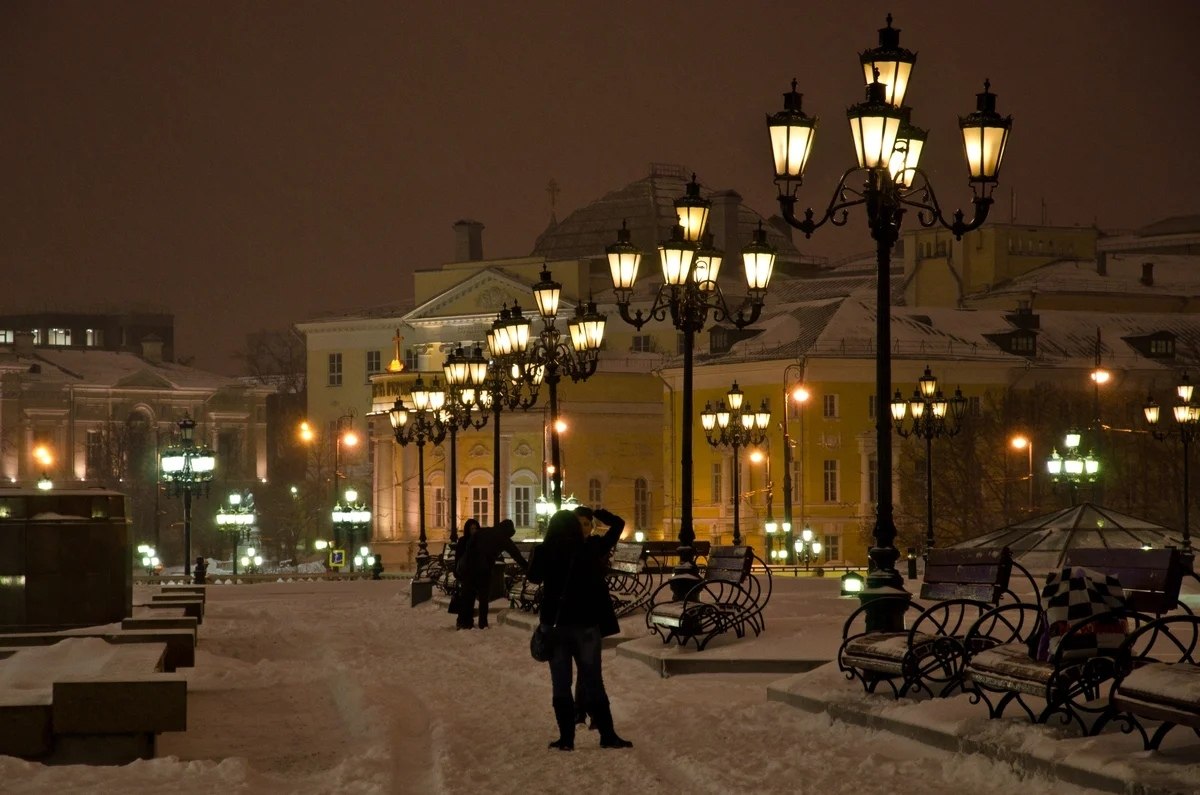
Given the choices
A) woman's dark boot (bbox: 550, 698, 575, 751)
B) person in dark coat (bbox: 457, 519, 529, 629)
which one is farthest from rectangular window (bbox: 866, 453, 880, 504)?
woman's dark boot (bbox: 550, 698, 575, 751)

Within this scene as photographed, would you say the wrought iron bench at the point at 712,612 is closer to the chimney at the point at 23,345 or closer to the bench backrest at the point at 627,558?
the bench backrest at the point at 627,558

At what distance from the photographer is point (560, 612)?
1424cm

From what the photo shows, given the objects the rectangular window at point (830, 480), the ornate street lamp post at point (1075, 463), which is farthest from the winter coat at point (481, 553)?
the rectangular window at point (830, 480)

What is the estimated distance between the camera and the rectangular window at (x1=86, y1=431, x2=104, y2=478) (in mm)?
102188

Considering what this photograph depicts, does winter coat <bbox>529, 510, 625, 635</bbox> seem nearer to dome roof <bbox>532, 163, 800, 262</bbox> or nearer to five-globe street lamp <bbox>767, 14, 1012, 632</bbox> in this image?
five-globe street lamp <bbox>767, 14, 1012, 632</bbox>

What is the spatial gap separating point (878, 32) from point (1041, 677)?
6.56 m

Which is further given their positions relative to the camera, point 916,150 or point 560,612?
point 916,150

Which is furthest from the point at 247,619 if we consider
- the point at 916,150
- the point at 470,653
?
the point at 916,150

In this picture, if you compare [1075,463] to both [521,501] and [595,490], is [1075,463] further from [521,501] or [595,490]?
[521,501]

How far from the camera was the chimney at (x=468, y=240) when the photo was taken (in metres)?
104

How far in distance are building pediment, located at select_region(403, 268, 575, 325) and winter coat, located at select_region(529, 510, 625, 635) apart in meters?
77.0

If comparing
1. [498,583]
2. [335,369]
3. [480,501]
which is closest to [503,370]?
[498,583]

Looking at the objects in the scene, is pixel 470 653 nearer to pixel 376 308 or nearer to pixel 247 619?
pixel 247 619

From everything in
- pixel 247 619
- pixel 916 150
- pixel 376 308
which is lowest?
pixel 247 619
